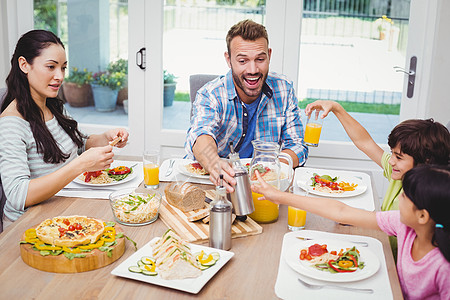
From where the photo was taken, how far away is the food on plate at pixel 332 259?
1.43 meters

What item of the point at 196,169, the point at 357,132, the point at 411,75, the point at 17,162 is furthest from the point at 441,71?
the point at 17,162

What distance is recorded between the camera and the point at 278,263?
4.93 ft

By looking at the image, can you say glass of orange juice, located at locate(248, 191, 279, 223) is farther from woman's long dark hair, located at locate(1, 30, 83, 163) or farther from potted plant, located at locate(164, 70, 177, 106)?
potted plant, located at locate(164, 70, 177, 106)

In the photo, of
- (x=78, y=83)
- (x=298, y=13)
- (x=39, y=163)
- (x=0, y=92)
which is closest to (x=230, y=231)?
(x=39, y=163)

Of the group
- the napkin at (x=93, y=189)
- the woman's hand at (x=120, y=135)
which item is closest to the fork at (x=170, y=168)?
the napkin at (x=93, y=189)

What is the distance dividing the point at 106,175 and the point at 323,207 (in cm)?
94

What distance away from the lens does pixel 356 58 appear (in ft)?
12.0

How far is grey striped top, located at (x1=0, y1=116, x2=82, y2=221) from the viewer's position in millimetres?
1850

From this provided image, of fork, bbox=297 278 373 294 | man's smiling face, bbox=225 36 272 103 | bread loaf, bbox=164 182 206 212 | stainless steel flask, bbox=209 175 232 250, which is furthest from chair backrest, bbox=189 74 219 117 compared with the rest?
fork, bbox=297 278 373 294

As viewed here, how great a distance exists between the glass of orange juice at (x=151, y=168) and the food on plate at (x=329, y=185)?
2.14 ft

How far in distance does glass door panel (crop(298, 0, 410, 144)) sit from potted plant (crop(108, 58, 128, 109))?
1314 mm

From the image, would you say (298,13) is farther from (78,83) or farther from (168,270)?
(168,270)

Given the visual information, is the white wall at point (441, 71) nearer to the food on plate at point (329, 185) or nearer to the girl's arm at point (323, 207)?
the food on plate at point (329, 185)

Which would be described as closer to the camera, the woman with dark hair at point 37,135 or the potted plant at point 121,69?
the woman with dark hair at point 37,135
